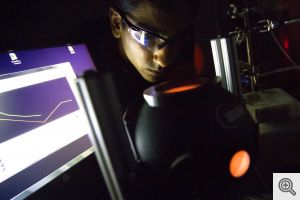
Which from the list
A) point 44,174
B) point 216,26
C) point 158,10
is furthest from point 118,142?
point 216,26

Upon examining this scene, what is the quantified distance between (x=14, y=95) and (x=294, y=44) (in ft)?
6.89

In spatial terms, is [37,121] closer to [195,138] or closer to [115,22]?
[195,138]

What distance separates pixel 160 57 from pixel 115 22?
0.85ft

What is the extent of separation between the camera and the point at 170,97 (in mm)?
390

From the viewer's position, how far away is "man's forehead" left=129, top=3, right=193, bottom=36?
0.94 m

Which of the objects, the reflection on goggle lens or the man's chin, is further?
the man's chin

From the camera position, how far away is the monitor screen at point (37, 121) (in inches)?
20.8

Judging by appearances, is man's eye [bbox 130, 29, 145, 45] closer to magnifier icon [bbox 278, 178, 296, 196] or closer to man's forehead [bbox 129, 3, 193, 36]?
man's forehead [bbox 129, 3, 193, 36]

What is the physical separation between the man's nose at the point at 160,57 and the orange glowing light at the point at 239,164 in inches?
24.4

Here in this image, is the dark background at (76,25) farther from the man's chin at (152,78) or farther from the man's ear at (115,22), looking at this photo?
the man's chin at (152,78)

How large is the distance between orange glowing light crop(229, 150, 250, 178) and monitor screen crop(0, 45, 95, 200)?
292 millimetres

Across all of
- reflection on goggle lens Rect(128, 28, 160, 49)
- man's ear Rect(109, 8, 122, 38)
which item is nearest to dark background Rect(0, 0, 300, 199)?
man's ear Rect(109, 8, 122, 38)

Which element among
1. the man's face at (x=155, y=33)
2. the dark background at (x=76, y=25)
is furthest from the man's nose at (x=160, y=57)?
the dark background at (x=76, y=25)

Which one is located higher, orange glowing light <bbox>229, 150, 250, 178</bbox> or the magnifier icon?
orange glowing light <bbox>229, 150, 250, 178</bbox>
